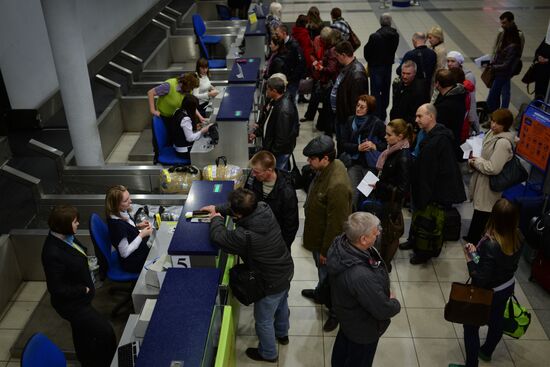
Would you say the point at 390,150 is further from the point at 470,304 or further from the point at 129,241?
the point at 129,241

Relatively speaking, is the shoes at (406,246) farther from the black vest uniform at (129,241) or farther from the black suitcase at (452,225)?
the black vest uniform at (129,241)

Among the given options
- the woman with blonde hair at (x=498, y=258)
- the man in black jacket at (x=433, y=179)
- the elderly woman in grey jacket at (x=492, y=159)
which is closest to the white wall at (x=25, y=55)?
the man in black jacket at (x=433, y=179)

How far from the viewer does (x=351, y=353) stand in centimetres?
350

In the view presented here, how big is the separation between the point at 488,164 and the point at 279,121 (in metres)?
2.10

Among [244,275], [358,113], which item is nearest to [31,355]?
[244,275]

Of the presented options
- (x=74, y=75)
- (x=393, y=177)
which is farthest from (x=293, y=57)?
(x=393, y=177)

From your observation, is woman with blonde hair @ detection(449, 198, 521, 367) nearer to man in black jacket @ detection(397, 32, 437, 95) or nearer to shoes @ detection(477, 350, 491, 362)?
shoes @ detection(477, 350, 491, 362)

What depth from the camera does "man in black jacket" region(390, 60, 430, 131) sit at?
6.12 meters

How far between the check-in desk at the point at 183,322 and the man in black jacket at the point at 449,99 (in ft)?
12.1

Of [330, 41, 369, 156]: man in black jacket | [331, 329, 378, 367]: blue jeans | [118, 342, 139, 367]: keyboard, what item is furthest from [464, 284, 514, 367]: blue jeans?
[330, 41, 369, 156]: man in black jacket

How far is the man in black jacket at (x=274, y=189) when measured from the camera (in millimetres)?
3900

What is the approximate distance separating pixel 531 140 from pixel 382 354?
2.53 m

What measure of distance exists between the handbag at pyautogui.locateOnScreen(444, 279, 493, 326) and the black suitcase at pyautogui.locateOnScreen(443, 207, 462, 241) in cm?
190

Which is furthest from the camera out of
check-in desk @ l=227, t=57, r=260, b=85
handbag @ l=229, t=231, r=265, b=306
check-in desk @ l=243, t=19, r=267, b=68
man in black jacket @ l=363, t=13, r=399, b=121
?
check-in desk @ l=243, t=19, r=267, b=68
